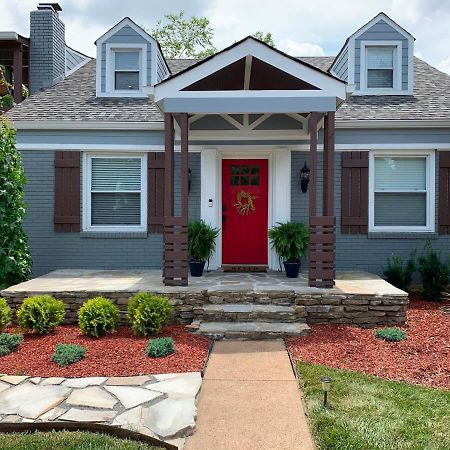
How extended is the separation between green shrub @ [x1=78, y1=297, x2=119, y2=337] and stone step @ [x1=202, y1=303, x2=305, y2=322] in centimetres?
120

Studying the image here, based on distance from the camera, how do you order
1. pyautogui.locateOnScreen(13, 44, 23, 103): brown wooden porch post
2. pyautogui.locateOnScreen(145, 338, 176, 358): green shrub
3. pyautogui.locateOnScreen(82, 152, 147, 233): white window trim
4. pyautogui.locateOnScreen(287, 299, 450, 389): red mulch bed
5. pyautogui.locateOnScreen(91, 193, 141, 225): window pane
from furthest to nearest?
pyautogui.locateOnScreen(13, 44, 23, 103): brown wooden porch post
pyautogui.locateOnScreen(91, 193, 141, 225): window pane
pyautogui.locateOnScreen(82, 152, 147, 233): white window trim
pyautogui.locateOnScreen(145, 338, 176, 358): green shrub
pyautogui.locateOnScreen(287, 299, 450, 389): red mulch bed

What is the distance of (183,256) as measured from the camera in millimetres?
6570

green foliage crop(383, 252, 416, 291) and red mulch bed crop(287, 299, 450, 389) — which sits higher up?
green foliage crop(383, 252, 416, 291)

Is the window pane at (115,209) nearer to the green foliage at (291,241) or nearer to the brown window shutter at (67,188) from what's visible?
the brown window shutter at (67,188)

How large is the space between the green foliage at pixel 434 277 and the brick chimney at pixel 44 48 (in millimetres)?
8696

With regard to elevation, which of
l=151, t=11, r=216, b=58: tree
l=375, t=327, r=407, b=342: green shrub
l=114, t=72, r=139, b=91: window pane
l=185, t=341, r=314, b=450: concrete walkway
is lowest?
l=185, t=341, r=314, b=450: concrete walkway

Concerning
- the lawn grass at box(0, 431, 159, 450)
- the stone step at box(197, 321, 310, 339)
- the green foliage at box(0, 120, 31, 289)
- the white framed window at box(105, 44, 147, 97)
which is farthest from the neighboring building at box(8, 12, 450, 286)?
the lawn grass at box(0, 431, 159, 450)

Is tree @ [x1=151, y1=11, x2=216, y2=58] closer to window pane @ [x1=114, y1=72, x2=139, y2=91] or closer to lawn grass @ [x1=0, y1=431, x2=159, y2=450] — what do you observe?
window pane @ [x1=114, y1=72, x2=139, y2=91]

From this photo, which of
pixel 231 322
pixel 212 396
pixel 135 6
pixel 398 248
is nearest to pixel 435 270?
pixel 398 248

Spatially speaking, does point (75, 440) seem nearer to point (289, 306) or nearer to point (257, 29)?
point (289, 306)

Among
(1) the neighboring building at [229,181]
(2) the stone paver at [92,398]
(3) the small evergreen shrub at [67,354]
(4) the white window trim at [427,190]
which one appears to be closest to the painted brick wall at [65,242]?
(1) the neighboring building at [229,181]

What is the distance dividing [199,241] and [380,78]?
5480mm

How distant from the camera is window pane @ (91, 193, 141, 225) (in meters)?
8.87

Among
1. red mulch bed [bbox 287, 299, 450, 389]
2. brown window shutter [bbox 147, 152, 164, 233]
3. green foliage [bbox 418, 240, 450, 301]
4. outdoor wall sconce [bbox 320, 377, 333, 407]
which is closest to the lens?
outdoor wall sconce [bbox 320, 377, 333, 407]
